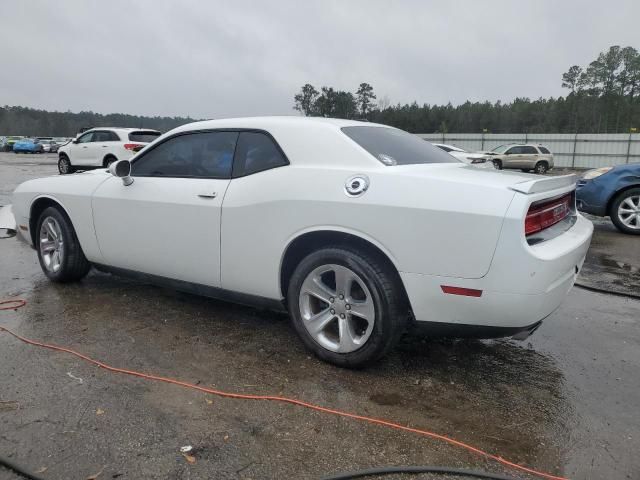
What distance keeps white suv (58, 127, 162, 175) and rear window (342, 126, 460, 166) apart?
12.6 meters

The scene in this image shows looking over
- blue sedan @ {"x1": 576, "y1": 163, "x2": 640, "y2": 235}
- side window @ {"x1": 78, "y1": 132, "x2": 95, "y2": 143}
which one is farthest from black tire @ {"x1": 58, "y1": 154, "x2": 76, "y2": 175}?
blue sedan @ {"x1": 576, "y1": 163, "x2": 640, "y2": 235}

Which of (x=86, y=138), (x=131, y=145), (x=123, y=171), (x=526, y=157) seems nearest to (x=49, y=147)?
(x=86, y=138)

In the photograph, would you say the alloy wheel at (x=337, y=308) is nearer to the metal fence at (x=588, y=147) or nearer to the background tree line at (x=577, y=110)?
the metal fence at (x=588, y=147)

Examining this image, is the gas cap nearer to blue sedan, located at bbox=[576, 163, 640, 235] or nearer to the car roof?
the car roof

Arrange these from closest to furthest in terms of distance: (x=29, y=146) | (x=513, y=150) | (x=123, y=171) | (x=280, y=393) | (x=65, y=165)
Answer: (x=280, y=393), (x=123, y=171), (x=65, y=165), (x=513, y=150), (x=29, y=146)

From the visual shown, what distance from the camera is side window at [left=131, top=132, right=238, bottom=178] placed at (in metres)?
3.49

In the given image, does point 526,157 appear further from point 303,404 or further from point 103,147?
point 303,404

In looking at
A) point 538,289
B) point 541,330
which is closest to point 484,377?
point 538,289

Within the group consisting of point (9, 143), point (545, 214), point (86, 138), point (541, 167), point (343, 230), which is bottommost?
point (541, 167)

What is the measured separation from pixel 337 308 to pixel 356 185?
741mm

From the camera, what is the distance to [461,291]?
2566 mm

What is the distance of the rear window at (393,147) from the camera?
312 centimetres

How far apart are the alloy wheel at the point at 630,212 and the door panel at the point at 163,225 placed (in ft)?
22.8

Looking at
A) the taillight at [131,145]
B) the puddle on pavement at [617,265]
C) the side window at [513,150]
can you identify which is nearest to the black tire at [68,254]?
the puddle on pavement at [617,265]
